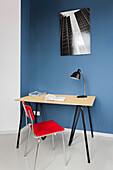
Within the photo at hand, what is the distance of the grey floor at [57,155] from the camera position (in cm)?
167

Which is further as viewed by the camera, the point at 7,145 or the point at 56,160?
the point at 7,145

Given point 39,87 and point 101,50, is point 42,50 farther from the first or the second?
point 101,50

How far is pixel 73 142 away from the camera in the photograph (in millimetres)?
2250

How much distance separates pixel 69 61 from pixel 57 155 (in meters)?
1.48

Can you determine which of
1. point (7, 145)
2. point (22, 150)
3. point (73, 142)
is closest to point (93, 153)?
point (73, 142)

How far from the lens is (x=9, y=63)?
253cm

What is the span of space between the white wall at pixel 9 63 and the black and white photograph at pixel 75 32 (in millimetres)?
784

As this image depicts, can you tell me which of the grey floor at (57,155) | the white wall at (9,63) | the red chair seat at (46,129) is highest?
the white wall at (9,63)

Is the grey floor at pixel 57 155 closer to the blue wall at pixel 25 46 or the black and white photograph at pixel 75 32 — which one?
the blue wall at pixel 25 46

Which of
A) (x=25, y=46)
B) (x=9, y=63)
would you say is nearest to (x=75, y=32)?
(x=25, y=46)

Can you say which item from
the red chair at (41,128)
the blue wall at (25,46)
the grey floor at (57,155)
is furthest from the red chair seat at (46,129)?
the blue wall at (25,46)

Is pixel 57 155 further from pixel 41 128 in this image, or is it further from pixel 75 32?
pixel 75 32

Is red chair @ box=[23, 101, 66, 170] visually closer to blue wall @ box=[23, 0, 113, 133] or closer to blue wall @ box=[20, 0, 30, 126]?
blue wall @ box=[23, 0, 113, 133]

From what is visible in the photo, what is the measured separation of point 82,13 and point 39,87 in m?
1.47
